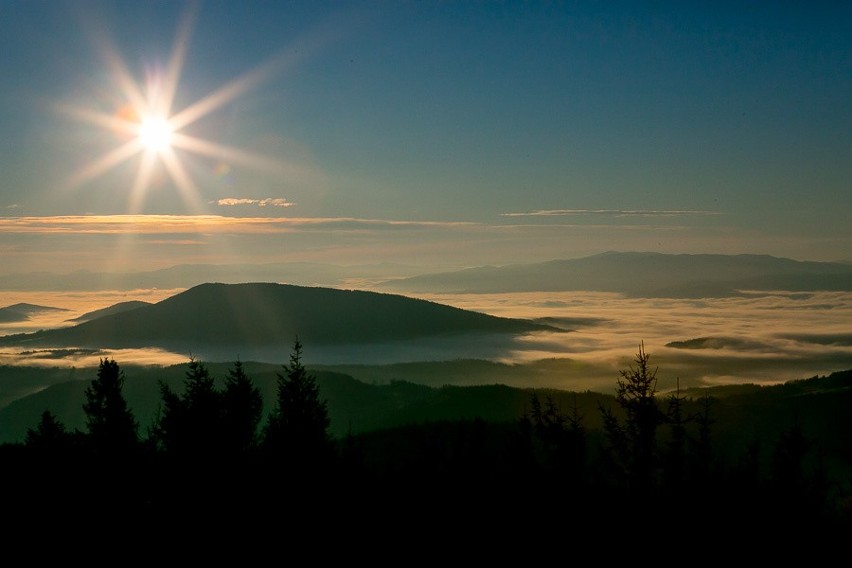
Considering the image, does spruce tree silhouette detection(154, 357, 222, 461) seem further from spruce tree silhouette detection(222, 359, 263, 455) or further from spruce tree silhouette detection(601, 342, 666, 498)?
spruce tree silhouette detection(601, 342, 666, 498)

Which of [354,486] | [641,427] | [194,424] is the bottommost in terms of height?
[354,486]

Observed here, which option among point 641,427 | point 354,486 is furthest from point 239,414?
point 641,427

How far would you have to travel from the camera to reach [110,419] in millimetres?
42844

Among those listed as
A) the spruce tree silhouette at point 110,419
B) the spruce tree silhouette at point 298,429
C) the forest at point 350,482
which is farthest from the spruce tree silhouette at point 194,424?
the spruce tree silhouette at point 298,429

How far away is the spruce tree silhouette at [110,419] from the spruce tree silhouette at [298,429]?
22.3ft

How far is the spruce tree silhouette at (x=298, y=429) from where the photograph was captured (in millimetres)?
35719

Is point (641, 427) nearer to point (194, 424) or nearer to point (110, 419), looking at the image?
point (194, 424)

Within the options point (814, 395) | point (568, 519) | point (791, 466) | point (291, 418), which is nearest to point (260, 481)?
point (291, 418)

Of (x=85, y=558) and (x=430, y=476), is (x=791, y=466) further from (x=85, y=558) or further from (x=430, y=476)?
(x=85, y=558)

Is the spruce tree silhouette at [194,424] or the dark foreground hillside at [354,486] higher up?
the spruce tree silhouette at [194,424]

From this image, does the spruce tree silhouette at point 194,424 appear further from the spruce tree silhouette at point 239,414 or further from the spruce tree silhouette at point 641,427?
the spruce tree silhouette at point 641,427

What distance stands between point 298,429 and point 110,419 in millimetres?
11549

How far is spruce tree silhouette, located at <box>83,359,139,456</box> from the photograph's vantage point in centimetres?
3966

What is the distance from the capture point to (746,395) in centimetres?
13688
